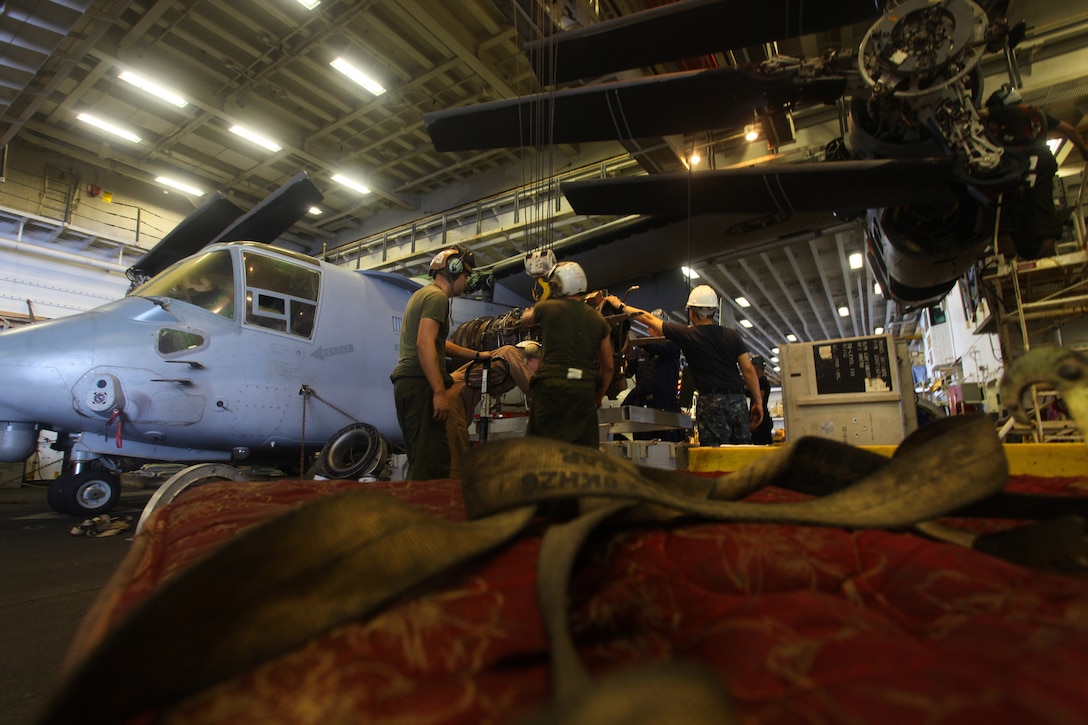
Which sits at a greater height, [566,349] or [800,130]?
[800,130]

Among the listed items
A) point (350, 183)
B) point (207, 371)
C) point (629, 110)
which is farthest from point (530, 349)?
point (350, 183)

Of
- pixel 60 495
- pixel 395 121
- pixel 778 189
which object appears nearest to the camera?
pixel 778 189

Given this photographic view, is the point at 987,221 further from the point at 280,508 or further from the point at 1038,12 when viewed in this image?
the point at 280,508

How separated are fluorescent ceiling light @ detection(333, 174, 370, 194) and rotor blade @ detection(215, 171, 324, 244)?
4372 millimetres

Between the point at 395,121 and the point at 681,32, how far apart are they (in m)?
6.82

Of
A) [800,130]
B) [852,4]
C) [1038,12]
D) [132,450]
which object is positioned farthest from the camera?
[800,130]

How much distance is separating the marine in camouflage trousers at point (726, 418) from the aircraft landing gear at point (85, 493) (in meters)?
4.47

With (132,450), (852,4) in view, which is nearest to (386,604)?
(852,4)

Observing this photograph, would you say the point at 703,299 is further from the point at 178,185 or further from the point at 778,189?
the point at 178,185

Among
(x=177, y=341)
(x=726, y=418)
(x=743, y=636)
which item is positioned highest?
(x=177, y=341)

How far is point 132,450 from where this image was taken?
386 centimetres

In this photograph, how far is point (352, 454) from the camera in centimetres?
415

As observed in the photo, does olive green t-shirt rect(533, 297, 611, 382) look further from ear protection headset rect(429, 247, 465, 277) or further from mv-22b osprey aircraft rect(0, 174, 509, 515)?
mv-22b osprey aircraft rect(0, 174, 509, 515)

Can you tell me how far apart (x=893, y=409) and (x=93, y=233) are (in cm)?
1297
